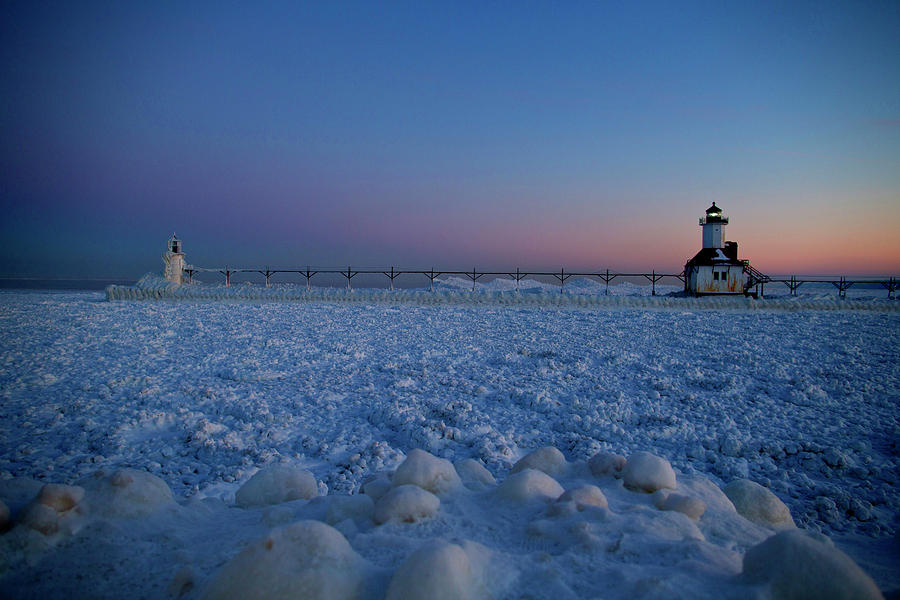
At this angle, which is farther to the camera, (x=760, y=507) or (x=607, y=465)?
(x=607, y=465)

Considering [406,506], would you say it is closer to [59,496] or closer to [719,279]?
[59,496]

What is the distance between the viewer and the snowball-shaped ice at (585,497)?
1828 mm

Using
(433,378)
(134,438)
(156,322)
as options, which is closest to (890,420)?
(433,378)

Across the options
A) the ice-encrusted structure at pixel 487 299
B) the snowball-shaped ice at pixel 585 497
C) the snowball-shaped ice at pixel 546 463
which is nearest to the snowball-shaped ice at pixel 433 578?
the snowball-shaped ice at pixel 585 497

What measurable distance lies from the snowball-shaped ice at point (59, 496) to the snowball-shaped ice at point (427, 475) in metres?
1.20

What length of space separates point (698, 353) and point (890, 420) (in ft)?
12.5

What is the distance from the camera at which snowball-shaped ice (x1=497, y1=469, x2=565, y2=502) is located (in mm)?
1967

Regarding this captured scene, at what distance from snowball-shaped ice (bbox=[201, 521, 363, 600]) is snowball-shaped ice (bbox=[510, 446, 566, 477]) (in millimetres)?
1254

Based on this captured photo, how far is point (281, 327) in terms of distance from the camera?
466 inches

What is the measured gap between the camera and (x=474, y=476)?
2.37 m

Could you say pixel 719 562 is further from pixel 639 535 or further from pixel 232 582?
pixel 232 582

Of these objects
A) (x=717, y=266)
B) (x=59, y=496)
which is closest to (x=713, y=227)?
(x=717, y=266)

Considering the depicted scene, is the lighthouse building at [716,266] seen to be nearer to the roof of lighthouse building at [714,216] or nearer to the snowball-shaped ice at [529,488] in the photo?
the roof of lighthouse building at [714,216]

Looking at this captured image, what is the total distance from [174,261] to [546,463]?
28.2 metres
